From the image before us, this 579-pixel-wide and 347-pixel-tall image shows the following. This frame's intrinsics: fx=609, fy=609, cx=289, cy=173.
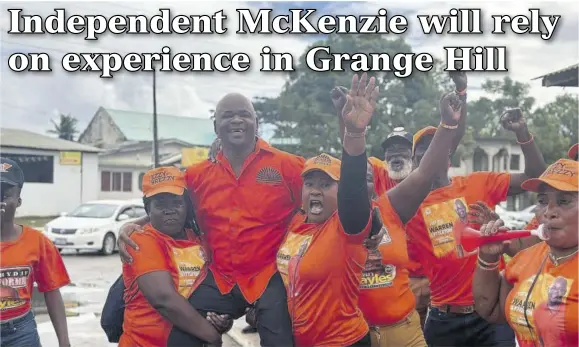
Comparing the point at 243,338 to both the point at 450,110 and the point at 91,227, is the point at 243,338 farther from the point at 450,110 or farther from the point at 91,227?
the point at 91,227

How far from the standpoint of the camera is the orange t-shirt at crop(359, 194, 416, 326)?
3.34 metres

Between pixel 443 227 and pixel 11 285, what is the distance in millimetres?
2674

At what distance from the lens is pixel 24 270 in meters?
3.62

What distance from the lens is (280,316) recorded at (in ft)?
10.4

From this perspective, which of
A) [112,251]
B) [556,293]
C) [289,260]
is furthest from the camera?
[112,251]

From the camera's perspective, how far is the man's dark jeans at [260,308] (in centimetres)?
315

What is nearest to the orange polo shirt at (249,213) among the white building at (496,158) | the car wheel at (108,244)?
the car wheel at (108,244)

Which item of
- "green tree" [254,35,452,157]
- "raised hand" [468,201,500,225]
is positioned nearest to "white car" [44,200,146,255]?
"green tree" [254,35,452,157]

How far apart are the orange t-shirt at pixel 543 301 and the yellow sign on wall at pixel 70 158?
28.4 metres

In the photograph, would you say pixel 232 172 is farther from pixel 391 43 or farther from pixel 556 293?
pixel 391 43

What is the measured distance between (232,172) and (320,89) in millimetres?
22803

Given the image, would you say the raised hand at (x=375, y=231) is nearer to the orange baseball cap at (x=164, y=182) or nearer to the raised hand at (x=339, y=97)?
the raised hand at (x=339, y=97)

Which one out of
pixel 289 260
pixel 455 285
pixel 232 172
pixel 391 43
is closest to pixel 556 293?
pixel 289 260

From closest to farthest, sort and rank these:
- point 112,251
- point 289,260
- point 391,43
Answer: point 289,260 < point 112,251 < point 391,43
